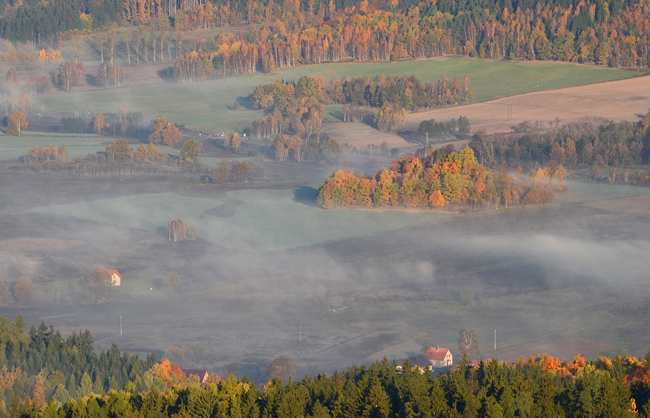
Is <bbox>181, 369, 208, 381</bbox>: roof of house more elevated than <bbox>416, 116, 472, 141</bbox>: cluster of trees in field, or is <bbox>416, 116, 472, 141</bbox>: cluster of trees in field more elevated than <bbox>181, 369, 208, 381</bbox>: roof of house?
<bbox>416, 116, 472, 141</bbox>: cluster of trees in field

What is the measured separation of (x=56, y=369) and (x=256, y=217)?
6325 centimetres

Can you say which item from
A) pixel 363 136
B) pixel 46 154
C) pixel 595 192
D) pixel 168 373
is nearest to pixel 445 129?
pixel 363 136

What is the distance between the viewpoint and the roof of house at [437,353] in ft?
288

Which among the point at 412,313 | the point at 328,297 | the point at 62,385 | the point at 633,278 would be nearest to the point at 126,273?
the point at 328,297

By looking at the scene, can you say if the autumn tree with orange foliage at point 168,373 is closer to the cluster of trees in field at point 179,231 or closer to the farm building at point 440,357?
the farm building at point 440,357

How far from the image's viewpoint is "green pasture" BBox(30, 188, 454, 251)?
5148 inches

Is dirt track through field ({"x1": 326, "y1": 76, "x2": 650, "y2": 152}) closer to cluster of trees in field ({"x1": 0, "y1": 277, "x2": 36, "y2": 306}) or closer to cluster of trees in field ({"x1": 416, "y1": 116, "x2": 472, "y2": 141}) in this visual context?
cluster of trees in field ({"x1": 416, "y1": 116, "x2": 472, "y2": 141})

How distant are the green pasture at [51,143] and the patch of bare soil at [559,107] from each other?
55466 mm

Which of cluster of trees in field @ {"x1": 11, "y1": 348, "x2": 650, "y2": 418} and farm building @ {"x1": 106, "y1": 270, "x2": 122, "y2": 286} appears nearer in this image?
cluster of trees in field @ {"x1": 11, "y1": 348, "x2": 650, "y2": 418}

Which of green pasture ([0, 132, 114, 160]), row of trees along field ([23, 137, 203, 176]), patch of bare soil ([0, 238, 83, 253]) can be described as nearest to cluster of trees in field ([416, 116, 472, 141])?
row of trees along field ([23, 137, 203, 176])

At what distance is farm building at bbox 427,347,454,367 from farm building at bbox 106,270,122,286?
39.2 m

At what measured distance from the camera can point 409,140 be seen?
606 ft

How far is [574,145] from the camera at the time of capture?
16425 cm

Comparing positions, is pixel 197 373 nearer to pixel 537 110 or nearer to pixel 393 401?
pixel 393 401
